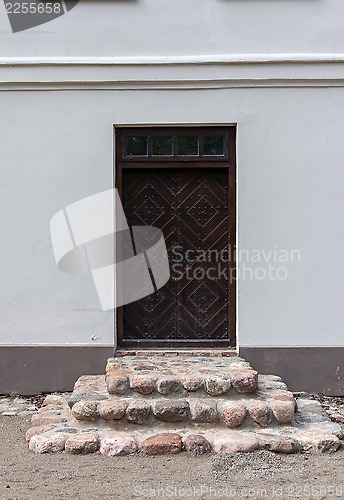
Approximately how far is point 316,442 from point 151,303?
2401 mm

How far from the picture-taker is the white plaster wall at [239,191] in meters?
6.14

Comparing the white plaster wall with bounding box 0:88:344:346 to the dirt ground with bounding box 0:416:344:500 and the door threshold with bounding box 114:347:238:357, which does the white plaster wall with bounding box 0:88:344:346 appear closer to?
the door threshold with bounding box 114:347:238:357

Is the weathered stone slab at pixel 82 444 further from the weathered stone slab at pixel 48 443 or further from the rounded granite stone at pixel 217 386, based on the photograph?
the rounded granite stone at pixel 217 386

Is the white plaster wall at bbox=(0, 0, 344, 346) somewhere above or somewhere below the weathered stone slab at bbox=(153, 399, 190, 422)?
above

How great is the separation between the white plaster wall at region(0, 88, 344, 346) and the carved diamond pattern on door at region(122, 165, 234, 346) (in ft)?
0.95

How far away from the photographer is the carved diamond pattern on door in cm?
638

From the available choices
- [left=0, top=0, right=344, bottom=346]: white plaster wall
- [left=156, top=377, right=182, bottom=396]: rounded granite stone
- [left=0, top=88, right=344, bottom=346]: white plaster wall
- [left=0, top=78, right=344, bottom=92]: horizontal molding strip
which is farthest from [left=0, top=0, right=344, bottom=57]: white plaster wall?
[left=156, top=377, right=182, bottom=396]: rounded granite stone

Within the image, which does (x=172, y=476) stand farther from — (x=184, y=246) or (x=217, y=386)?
(x=184, y=246)

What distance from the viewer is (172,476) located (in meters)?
4.11

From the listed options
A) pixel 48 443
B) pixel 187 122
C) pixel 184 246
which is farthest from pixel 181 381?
pixel 187 122

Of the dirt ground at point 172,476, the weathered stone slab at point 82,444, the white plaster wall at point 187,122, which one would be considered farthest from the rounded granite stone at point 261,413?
the white plaster wall at point 187,122

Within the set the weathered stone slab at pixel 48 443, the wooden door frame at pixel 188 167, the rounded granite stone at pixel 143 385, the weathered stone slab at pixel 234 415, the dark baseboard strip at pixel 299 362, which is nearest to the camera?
the weathered stone slab at pixel 48 443

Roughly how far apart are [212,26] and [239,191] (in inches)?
65.4

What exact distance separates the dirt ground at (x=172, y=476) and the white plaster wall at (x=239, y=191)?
5.82 feet
